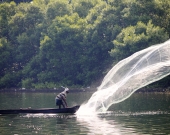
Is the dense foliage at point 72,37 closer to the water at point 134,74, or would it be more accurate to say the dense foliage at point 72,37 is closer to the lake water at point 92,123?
the lake water at point 92,123

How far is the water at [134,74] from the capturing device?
2827 centimetres

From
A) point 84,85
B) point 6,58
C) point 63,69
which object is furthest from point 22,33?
point 84,85

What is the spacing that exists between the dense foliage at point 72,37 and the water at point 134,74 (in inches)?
1540

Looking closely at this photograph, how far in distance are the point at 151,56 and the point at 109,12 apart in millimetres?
52864

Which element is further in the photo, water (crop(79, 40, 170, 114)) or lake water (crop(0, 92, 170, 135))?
water (crop(79, 40, 170, 114))

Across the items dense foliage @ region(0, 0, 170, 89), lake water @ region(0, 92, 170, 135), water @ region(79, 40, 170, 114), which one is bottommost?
lake water @ region(0, 92, 170, 135)

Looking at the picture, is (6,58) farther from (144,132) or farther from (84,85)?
(144,132)

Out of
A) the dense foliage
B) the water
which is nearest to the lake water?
the water

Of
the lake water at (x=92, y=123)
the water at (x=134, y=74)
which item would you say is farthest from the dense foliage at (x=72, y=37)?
the water at (x=134, y=74)

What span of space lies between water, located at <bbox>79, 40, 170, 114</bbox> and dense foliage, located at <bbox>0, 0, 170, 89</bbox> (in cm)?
3911

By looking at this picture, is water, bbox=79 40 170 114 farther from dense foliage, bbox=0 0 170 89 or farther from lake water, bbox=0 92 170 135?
dense foliage, bbox=0 0 170 89

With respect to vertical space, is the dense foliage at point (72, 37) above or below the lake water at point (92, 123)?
above

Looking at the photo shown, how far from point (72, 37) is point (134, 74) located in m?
57.3

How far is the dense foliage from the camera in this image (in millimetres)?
75938
